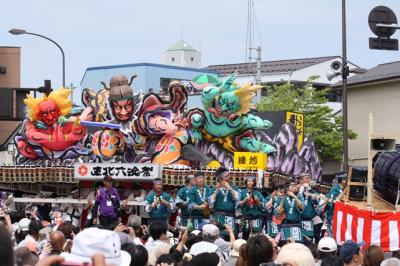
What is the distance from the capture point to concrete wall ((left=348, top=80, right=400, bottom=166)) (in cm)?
4147

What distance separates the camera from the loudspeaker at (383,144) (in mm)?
13555

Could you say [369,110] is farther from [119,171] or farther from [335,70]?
[119,171]

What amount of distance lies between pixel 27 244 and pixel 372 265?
3.42m

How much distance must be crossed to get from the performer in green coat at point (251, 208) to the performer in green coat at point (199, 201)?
0.62m

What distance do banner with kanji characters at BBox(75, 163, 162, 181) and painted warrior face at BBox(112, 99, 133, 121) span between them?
3.34m

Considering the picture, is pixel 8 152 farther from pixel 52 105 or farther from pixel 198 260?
pixel 198 260

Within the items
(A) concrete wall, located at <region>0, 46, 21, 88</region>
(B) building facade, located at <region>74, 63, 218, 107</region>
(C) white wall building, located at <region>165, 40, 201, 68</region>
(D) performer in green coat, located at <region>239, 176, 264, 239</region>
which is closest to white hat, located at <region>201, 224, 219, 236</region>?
(D) performer in green coat, located at <region>239, 176, 264, 239</region>

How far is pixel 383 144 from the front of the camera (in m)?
13.6

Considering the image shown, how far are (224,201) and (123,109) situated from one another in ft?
27.5

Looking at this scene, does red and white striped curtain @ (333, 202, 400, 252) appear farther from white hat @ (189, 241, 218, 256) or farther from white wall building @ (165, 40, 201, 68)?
white wall building @ (165, 40, 201, 68)

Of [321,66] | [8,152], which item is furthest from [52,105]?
[321,66]

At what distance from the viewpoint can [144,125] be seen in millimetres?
25219

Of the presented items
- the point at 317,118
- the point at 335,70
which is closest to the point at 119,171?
the point at 335,70

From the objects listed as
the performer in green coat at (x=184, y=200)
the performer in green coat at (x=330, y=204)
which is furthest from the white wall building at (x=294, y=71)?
the performer in green coat at (x=184, y=200)
